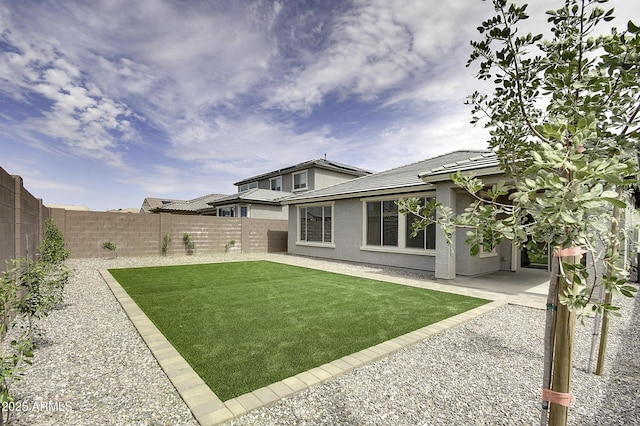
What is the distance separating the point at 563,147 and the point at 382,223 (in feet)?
37.3

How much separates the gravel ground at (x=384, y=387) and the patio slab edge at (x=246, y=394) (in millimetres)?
77

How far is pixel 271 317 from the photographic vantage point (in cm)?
548

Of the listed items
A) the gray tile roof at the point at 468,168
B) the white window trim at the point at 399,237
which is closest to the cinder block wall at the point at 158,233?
the white window trim at the point at 399,237

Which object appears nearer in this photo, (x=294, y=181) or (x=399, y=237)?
(x=399, y=237)

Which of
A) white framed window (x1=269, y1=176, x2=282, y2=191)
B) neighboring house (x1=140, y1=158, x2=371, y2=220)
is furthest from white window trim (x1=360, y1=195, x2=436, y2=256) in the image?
white framed window (x1=269, y1=176, x2=282, y2=191)

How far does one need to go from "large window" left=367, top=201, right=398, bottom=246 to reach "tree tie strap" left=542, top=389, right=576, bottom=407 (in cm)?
1014

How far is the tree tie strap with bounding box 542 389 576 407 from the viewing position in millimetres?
1652

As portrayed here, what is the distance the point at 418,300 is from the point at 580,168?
6.28 m

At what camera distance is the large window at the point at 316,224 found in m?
15.3

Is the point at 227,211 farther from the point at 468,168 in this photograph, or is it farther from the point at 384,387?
the point at 384,387

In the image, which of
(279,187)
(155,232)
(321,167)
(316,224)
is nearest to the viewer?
(155,232)

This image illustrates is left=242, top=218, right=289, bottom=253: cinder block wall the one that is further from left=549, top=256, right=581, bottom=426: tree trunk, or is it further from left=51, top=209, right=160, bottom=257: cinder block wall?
left=549, top=256, right=581, bottom=426: tree trunk

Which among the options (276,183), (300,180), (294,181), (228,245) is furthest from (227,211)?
(228,245)

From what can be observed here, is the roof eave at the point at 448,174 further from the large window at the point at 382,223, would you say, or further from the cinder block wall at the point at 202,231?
the cinder block wall at the point at 202,231
